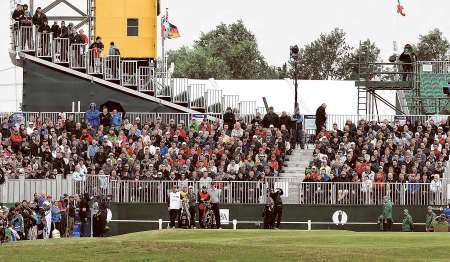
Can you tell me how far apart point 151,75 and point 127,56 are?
13.5ft

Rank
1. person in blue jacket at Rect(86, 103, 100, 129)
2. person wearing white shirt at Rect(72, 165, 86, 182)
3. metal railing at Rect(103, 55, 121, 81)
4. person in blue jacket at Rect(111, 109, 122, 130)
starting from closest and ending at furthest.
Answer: person wearing white shirt at Rect(72, 165, 86, 182) < person in blue jacket at Rect(111, 109, 122, 130) < person in blue jacket at Rect(86, 103, 100, 129) < metal railing at Rect(103, 55, 121, 81)

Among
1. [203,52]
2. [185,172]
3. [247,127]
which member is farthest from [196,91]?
[203,52]

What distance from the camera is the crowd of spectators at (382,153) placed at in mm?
63469

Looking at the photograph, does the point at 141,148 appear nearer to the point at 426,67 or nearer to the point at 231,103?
the point at 231,103

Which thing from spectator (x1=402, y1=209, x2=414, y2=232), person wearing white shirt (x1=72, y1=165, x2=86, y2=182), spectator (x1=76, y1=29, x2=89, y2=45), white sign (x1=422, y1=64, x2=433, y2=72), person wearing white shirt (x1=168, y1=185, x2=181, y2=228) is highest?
spectator (x1=76, y1=29, x2=89, y2=45)

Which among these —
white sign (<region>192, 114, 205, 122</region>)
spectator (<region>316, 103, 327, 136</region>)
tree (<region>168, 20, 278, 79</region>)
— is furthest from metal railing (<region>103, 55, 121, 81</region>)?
tree (<region>168, 20, 278, 79</region>)

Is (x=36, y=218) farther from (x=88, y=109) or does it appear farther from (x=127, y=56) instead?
(x=127, y=56)

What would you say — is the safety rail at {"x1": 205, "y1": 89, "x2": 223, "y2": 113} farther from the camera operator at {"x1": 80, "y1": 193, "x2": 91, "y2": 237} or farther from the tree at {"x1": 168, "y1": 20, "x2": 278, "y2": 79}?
the tree at {"x1": 168, "y1": 20, "x2": 278, "y2": 79}

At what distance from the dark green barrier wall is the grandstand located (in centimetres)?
4

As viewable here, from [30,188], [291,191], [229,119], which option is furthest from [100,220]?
[229,119]

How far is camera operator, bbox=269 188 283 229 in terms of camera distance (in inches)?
2438

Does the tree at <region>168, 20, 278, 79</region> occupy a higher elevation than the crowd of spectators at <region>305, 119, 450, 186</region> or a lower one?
higher

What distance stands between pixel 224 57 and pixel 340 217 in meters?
82.6

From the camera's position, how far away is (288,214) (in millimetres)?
63469
